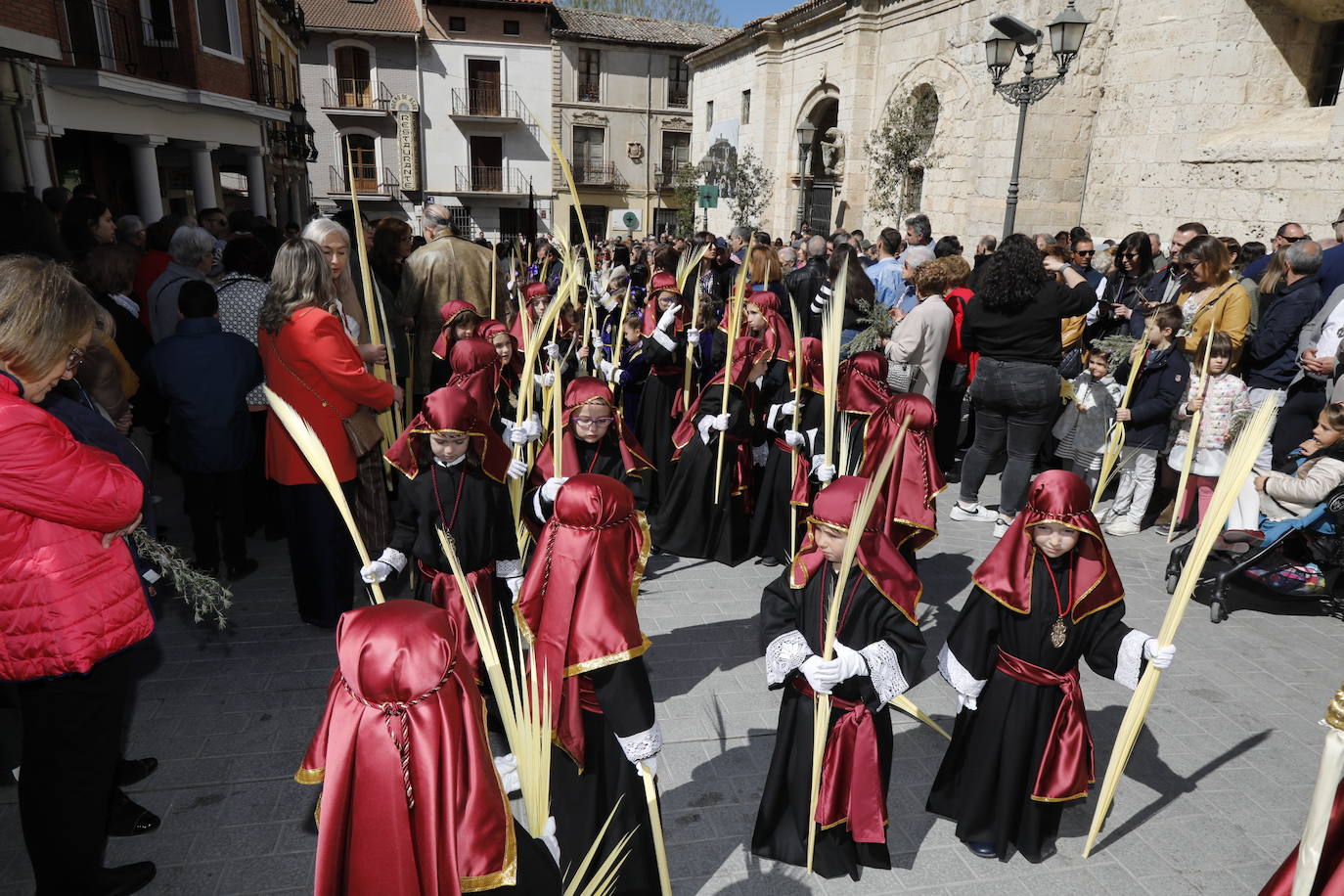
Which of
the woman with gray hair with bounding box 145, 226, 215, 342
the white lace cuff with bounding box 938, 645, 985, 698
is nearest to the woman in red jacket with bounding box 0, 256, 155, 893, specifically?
the white lace cuff with bounding box 938, 645, 985, 698

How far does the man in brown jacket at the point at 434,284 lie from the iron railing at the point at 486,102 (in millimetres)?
32206

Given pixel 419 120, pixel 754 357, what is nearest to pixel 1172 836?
pixel 754 357

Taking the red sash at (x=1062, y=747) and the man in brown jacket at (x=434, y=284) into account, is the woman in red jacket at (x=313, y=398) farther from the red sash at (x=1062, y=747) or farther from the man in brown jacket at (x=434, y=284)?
the red sash at (x=1062, y=747)

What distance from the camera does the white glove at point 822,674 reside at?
2.82 m

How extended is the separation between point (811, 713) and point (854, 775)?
0.27 meters

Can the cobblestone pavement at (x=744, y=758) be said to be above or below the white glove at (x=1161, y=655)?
below

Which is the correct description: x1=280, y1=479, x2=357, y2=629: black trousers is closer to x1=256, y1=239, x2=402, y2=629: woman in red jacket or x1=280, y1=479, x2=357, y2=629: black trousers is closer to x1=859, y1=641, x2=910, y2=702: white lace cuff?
x1=256, y1=239, x2=402, y2=629: woman in red jacket

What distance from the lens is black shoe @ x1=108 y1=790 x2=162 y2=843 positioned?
3.28 m

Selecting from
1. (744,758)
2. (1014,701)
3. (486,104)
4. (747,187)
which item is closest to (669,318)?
(744,758)

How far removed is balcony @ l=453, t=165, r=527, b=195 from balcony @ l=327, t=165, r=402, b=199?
2.73m

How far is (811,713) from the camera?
3.12 metres

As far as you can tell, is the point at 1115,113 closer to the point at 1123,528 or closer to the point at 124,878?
the point at 1123,528

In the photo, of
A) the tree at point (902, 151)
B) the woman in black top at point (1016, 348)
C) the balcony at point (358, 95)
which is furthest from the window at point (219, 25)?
the balcony at point (358, 95)

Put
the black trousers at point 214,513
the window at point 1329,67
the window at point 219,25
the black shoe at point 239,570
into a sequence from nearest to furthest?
the black trousers at point 214,513, the black shoe at point 239,570, the window at point 1329,67, the window at point 219,25
